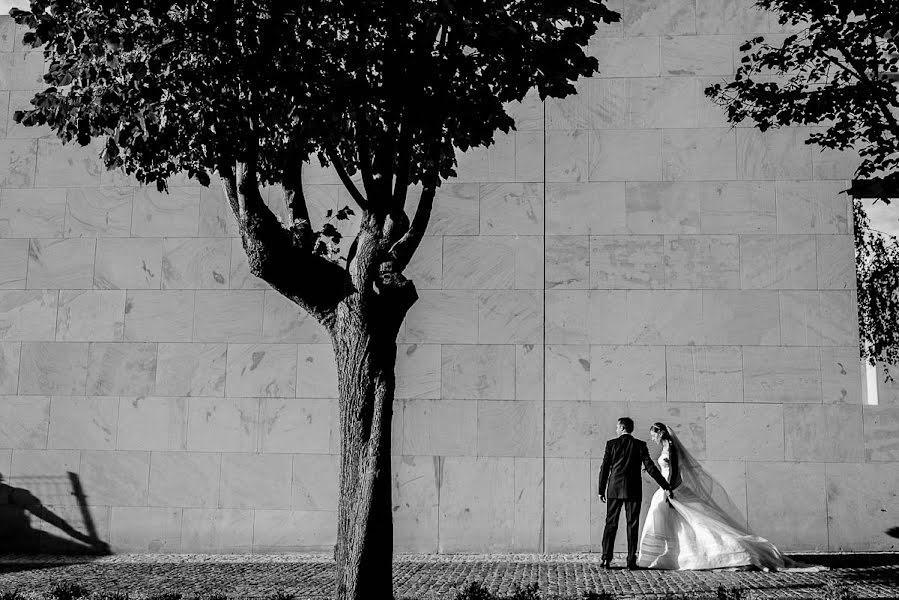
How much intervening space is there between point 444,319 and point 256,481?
3.44 m

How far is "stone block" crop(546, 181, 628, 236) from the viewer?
12.7 m

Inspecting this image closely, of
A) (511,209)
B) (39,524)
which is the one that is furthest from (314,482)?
(511,209)

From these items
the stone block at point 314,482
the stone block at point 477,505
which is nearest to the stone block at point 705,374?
the stone block at point 477,505

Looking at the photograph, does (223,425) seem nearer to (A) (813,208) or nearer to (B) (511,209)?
(B) (511,209)

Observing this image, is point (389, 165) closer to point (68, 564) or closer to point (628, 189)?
point (628, 189)

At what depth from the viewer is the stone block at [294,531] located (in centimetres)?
1244

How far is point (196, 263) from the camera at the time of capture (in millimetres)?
13148

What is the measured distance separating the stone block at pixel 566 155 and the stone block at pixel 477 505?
13.2 feet

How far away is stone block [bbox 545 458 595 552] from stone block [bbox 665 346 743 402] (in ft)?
5.23

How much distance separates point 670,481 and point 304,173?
665 cm

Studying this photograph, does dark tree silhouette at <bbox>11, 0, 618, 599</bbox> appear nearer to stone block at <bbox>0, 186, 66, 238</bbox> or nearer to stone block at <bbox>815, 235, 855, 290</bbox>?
stone block at <bbox>0, 186, 66, 238</bbox>

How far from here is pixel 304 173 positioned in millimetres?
13242

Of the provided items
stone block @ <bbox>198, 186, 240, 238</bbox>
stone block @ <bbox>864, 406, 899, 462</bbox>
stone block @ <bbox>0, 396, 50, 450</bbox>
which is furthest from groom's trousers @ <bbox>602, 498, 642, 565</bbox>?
stone block @ <bbox>0, 396, 50, 450</bbox>

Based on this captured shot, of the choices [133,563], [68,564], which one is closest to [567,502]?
[133,563]
